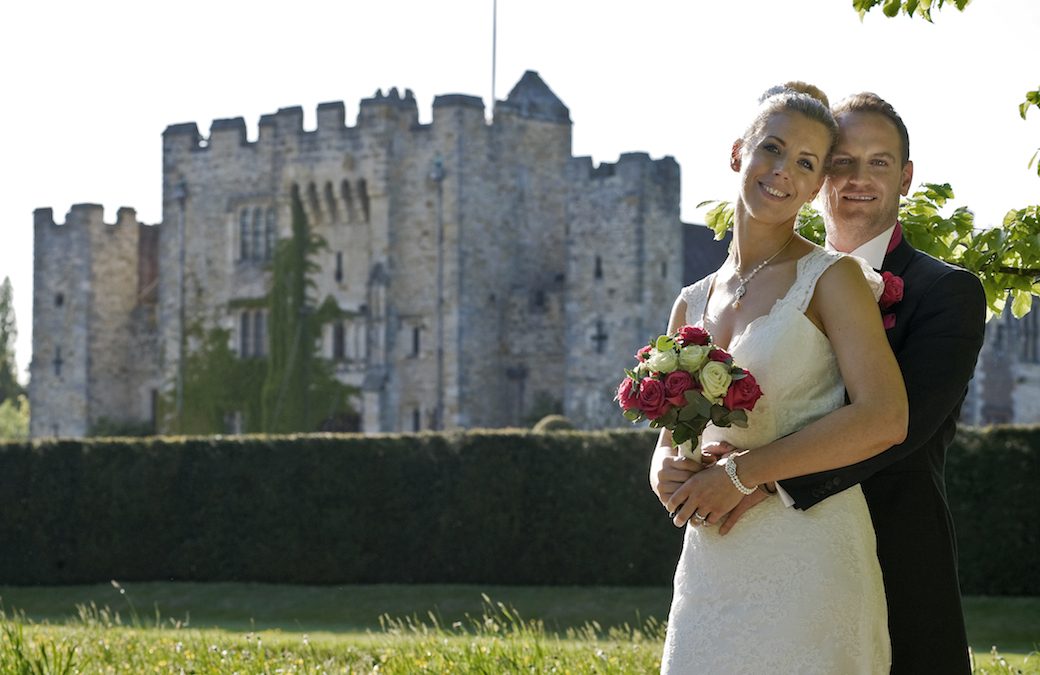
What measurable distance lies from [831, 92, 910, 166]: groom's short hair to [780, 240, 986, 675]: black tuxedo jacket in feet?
1.60

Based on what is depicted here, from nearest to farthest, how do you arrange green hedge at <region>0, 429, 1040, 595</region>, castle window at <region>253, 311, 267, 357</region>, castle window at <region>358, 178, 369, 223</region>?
green hedge at <region>0, 429, 1040, 595</region> → castle window at <region>358, 178, 369, 223</region> → castle window at <region>253, 311, 267, 357</region>

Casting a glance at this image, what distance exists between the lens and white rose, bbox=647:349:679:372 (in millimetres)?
4215

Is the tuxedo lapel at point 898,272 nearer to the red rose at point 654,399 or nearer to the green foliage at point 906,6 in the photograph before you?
the red rose at point 654,399

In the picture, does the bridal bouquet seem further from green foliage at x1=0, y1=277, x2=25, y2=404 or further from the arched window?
green foliage at x1=0, y1=277, x2=25, y2=404

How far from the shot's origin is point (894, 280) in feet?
14.6

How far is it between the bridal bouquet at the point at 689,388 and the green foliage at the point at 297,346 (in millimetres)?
39022

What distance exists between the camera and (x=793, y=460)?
13.6ft

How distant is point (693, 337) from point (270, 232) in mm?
41809

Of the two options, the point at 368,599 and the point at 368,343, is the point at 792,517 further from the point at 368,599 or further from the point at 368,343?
the point at 368,343

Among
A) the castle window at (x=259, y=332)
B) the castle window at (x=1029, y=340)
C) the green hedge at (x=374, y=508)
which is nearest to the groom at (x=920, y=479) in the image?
the green hedge at (x=374, y=508)

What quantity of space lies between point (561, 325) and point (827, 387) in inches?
1506

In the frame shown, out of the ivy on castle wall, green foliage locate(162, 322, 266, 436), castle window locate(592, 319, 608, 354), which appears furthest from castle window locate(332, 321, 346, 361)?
castle window locate(592, 319, 608, 354)

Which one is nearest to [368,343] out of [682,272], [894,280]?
[682,272]

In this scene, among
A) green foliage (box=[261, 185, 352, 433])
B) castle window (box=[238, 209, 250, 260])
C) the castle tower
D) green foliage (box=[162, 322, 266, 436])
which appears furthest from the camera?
the castle tower
